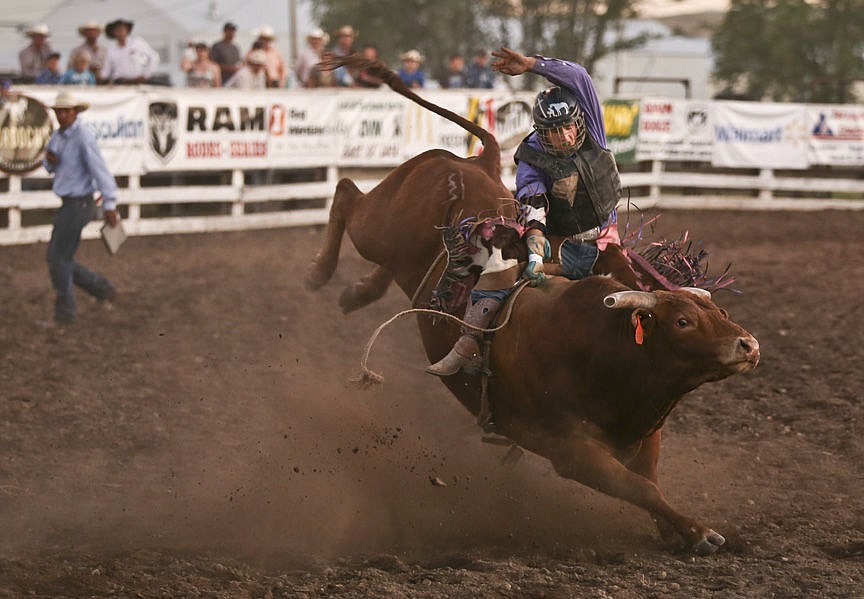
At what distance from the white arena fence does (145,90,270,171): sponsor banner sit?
0.01 m

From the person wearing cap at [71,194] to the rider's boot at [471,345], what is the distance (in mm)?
5050

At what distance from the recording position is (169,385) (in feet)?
25.0

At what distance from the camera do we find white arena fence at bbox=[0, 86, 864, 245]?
1347cm

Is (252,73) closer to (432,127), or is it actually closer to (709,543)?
(432,127)

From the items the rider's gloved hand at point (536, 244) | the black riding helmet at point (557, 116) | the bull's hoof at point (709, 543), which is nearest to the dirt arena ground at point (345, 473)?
the bull's hoof at point (709, 543)

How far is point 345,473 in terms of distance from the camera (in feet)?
19.0

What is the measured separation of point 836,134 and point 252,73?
887 cm

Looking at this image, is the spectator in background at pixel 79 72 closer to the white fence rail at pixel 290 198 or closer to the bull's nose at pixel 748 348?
the white fence rail at pixel 290 198

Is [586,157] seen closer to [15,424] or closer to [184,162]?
[15,424]

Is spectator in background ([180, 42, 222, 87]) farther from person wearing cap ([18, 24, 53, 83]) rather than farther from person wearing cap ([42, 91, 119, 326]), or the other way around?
person wearing cap ([42, 91, 119, 326])

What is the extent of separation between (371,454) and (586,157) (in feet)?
6.17

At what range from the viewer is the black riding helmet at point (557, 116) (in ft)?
16.4

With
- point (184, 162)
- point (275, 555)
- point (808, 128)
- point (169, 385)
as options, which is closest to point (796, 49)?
point (808, 128)

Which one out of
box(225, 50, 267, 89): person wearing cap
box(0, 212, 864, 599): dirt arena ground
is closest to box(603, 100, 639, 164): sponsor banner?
box(225, 50, 267, 89): person wearing cap
